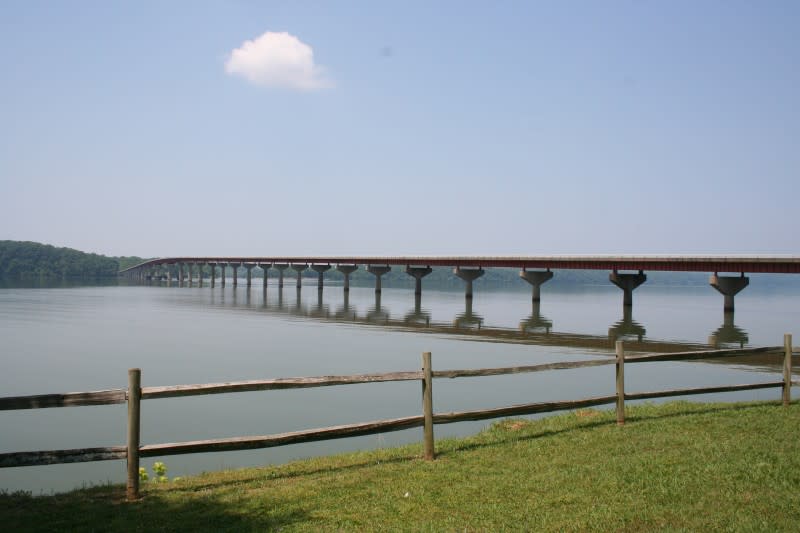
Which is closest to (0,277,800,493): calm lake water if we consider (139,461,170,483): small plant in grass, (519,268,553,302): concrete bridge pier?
(139,461,170,483): small plant in grass

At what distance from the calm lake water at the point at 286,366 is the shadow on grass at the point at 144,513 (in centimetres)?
197

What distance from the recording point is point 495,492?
31.1ft

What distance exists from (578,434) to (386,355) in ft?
69.5

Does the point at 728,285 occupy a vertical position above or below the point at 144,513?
above

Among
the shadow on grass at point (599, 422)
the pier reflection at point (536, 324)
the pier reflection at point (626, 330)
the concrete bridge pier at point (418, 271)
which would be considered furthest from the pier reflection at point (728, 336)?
→ the concrete bridge pier at point (418, 271)

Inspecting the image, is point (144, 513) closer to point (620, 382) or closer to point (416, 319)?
point (620, 382)

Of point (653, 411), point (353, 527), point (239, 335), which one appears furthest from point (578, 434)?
point (239, 335)

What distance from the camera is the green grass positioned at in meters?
8.27

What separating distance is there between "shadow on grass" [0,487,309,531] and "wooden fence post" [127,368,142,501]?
0.23 metres

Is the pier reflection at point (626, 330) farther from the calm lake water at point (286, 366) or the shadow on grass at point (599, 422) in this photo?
the shadow on grass at point (599, 422)

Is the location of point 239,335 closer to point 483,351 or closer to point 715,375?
point 483,351

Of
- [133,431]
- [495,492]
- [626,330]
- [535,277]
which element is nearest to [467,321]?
[626,330]

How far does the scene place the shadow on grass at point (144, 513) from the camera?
27.2 feet

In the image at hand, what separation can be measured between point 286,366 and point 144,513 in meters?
20.8
